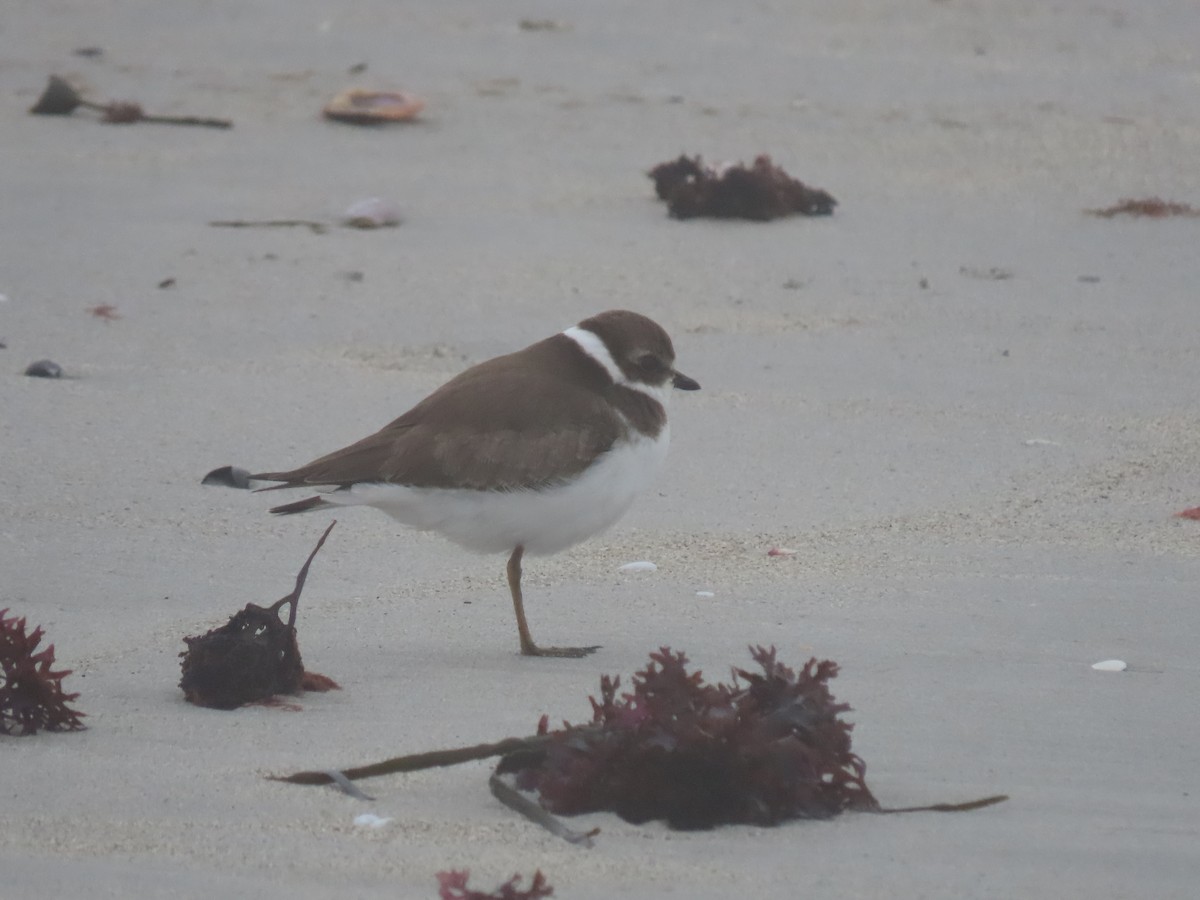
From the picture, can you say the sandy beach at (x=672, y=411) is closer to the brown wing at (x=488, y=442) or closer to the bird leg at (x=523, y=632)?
the bird leg at (x=523, y=632)

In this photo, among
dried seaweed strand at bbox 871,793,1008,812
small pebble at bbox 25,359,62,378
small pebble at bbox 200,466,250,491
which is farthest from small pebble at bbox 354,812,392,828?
small pebble at bbox 25,359,62,378

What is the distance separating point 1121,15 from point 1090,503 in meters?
6.75

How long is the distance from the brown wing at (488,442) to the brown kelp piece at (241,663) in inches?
24.3

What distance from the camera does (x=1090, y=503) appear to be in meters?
5.26

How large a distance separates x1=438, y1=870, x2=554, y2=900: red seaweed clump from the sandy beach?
0.13 metres

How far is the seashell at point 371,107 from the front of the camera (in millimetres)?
9266

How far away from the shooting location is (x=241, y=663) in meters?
3.68

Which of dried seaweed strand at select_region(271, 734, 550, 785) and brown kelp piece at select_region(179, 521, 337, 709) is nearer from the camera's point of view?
dried seaweed strand at select_region(271, 734, 550, 785)

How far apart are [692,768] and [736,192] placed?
5.23 metres

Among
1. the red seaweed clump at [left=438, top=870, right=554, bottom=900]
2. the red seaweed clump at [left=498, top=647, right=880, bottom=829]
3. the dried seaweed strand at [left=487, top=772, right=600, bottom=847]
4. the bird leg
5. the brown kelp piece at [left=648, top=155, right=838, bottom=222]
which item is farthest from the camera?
the brown kelp piece at [left=648, top=155, right=838, bottom=222]

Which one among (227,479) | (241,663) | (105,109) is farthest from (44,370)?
(105,109)

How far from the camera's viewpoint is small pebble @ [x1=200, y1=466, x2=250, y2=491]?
532 cm

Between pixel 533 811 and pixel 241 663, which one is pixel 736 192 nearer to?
pixel 241 663

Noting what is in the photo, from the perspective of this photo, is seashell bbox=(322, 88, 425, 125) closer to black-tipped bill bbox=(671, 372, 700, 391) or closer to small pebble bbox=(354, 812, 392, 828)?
black-tipped bill bbox=(671, 372, 700, 391)
